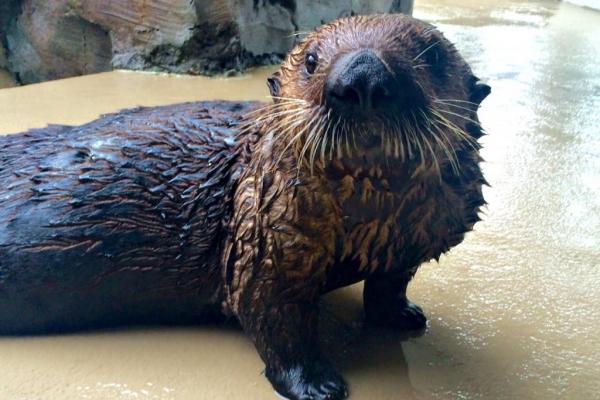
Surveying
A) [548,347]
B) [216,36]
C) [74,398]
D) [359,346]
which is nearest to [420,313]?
[359,346]

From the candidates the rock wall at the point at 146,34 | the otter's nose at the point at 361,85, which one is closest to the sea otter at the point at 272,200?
the otter's nose at the point at 361,85

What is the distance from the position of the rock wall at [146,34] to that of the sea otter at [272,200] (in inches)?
134

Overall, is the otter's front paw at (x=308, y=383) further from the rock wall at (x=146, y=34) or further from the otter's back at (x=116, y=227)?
the rock wall at (x=146, y=34)

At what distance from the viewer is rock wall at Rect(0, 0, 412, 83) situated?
6.01 meters

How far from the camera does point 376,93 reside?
5.82ft

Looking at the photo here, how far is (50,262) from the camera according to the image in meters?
2.45

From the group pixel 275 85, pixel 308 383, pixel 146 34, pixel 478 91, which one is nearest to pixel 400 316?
pixel 308 383

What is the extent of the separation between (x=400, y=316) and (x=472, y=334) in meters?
0.30

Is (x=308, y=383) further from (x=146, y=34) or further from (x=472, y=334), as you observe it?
(x=146, y=34)

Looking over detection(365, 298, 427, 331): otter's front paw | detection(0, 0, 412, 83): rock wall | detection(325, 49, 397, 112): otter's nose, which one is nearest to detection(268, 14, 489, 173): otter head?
detection(325, 49, 397, 112): otter's nose

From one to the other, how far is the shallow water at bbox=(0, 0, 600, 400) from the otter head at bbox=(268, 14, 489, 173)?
2.88 ft

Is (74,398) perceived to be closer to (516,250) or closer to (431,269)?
(431,269)

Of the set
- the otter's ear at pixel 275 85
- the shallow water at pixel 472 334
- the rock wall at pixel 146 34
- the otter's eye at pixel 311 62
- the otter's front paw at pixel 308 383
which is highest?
the otter's eye at pixel 311 62

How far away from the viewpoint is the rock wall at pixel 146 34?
6.01 m
